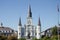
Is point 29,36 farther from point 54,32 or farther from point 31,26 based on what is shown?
point 54,32

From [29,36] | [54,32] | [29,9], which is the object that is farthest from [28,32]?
[54,32]

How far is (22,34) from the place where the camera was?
119562mm

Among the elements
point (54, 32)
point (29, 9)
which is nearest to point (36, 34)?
point (29, 9)

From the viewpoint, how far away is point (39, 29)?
117 m

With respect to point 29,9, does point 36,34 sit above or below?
below

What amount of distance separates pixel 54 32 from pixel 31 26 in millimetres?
27526

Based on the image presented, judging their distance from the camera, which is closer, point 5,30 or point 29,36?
point 29,36

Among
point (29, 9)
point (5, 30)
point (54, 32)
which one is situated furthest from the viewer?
point (5, 30)

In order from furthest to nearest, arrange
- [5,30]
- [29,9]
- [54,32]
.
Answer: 1. [5,30]
2. [29,9]
3. [54,32]

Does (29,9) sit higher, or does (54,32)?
(29,9)

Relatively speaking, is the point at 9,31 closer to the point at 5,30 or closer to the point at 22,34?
the point at 5,30

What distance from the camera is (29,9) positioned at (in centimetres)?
11575

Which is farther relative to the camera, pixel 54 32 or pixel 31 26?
pixel 31 26

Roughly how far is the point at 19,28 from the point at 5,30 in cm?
1008
